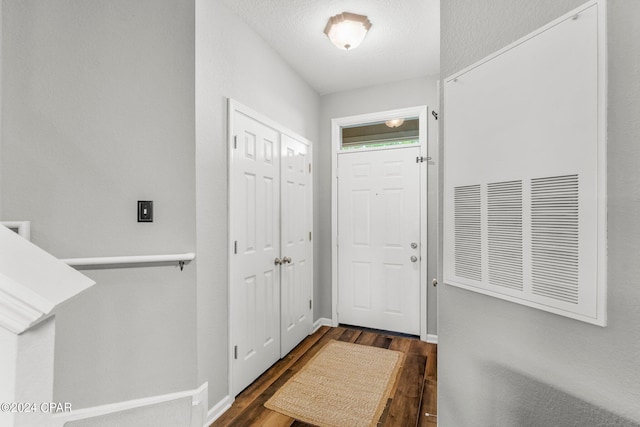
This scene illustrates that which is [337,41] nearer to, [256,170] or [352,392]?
[256,170]

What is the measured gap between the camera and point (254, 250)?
2273 millimetres

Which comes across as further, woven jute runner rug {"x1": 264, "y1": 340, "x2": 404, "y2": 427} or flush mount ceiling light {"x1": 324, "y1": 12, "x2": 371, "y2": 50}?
flush mount ceiling light {"x1": 324, "y1": 12, "x2": 371, "y2": 50}

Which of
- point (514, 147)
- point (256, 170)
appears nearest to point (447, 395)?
point (514, 147)

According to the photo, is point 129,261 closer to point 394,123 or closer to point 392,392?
point 392,392

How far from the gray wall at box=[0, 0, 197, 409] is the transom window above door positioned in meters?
2.02

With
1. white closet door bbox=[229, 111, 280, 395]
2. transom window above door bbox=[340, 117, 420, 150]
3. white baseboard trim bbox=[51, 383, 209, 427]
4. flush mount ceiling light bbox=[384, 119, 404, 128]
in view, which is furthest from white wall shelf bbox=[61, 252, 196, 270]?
flush mount ceiling light bbox=[384, 119, 404, 128]

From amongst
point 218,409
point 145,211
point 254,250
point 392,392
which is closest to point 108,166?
point 145,211

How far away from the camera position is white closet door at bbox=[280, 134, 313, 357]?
8.76ft

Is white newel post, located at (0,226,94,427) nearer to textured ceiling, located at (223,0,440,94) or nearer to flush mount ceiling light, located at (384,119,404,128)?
textured ceiling, located at (223,0,440,94)

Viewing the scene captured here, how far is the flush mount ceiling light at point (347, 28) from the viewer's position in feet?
6.77

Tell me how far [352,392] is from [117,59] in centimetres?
261

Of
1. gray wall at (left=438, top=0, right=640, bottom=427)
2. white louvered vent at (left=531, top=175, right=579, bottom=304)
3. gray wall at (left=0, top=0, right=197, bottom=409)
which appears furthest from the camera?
gray wall at (left=0, top=0, right=197, bottom=409)

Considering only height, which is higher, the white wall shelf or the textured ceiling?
the textured ceiling

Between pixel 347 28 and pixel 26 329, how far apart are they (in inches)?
92.3
